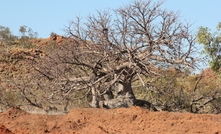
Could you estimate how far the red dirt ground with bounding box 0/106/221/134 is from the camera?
31.3 ft

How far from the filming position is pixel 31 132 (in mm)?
9664

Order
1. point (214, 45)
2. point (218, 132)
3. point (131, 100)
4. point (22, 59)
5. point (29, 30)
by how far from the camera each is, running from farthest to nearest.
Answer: point (29, 30) → point (22, 59) → point (214, 45) → point (131, 100) → point (218, 132)

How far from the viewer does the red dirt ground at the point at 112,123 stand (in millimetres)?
9547

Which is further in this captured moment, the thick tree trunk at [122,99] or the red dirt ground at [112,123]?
the thick tree trunk at [122,99]

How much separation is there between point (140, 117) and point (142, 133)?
4.68 ft

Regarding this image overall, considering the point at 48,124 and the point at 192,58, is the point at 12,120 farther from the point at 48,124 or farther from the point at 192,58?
the point at 192,58

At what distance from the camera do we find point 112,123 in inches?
409

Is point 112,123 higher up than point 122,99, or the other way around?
point 122,99

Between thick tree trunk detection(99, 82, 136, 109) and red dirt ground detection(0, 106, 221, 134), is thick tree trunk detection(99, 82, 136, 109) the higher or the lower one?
the higher one

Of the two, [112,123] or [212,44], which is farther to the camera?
[212,44]

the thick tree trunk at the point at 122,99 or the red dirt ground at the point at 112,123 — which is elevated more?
the thick tree trunk at the point at 122,99

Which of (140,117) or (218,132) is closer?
(218,132)

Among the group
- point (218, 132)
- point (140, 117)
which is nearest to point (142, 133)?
point (140, 117)

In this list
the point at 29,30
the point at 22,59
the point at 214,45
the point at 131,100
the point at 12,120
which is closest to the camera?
the point at 12,120
